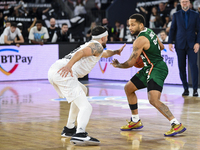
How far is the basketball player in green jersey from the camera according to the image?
598cm

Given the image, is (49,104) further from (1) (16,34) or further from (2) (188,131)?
(1) (16,34)

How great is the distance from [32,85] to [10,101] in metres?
3.46

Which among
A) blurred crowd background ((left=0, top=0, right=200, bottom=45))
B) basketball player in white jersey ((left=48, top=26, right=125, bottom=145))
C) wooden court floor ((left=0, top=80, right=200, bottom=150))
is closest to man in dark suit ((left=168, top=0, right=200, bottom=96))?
wooden court floor ((left=0, top=80, right=200, bottom=150))

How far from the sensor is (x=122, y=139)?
576 cm

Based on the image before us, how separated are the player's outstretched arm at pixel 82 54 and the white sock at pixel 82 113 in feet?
1.30

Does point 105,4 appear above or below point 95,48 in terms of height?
below

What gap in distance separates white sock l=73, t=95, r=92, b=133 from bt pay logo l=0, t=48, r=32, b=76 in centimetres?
911

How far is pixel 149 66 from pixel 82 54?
1359mm

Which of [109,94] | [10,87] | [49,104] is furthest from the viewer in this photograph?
[10,87]

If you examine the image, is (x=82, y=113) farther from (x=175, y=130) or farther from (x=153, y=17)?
(x=153, y=17)

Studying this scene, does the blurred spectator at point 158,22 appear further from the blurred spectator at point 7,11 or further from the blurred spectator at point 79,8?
the blurred spectator at point 7,11

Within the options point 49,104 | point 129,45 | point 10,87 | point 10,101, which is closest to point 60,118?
point 49,104

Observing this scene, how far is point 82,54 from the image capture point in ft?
17.5

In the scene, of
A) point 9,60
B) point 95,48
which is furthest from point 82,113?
point 9,60
